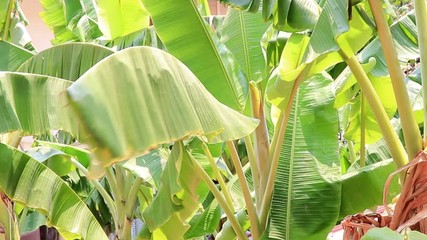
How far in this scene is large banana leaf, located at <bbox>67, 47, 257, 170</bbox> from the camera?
0.55 meters

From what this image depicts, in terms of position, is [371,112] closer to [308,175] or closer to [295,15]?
[308,175]

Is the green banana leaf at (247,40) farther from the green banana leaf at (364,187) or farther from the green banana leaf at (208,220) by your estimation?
the green banana leaf at (208,220)

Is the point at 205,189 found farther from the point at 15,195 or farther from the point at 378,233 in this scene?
the point at 378,233

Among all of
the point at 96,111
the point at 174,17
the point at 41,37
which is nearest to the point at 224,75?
the point at 174,17

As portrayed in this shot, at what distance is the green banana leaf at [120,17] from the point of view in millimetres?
1597

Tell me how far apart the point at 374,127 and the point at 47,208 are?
907 millimetres

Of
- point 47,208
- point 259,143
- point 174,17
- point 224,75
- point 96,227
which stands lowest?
point 96,227

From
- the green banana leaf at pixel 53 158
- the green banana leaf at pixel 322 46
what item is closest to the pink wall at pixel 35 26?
the green banana leaf at pixel 53 158

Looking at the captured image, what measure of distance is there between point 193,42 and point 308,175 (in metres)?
0.38

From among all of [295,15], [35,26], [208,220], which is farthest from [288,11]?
[35,26]

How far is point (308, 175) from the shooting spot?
1181 mm

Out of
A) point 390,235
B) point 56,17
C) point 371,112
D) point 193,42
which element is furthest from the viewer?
point 56,17

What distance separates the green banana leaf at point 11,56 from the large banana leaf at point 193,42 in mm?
466

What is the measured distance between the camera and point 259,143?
4.10 feet
